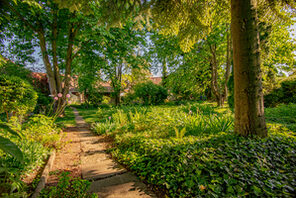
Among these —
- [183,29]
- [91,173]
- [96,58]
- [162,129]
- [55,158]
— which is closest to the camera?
[91,173]

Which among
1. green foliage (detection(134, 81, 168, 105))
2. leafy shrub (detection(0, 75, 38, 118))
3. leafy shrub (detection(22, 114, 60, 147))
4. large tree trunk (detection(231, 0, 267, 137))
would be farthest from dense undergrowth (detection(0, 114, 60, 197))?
green foliage (detection(134, 81, 168, 105))

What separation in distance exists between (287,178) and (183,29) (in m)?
3.93

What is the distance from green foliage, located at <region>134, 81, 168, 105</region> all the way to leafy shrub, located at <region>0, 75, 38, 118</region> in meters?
8.22

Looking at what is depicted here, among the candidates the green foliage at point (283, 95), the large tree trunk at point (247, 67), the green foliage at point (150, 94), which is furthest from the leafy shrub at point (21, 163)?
the green foliage at point (283, 95)

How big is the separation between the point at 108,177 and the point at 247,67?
3159 millimetres

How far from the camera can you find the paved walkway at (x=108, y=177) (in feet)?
6.18

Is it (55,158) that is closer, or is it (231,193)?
(231,193)

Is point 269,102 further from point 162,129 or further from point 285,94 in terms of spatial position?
point 162,129

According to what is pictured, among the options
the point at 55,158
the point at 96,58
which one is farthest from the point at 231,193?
the point at 96,58

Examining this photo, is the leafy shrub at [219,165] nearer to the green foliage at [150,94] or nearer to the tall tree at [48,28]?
the tall tree at [48,28]

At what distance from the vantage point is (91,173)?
2.39m

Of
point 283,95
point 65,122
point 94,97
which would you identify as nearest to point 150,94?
point 65,122

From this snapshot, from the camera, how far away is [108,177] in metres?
2.26

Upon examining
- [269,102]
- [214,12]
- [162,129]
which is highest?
[214,12]
